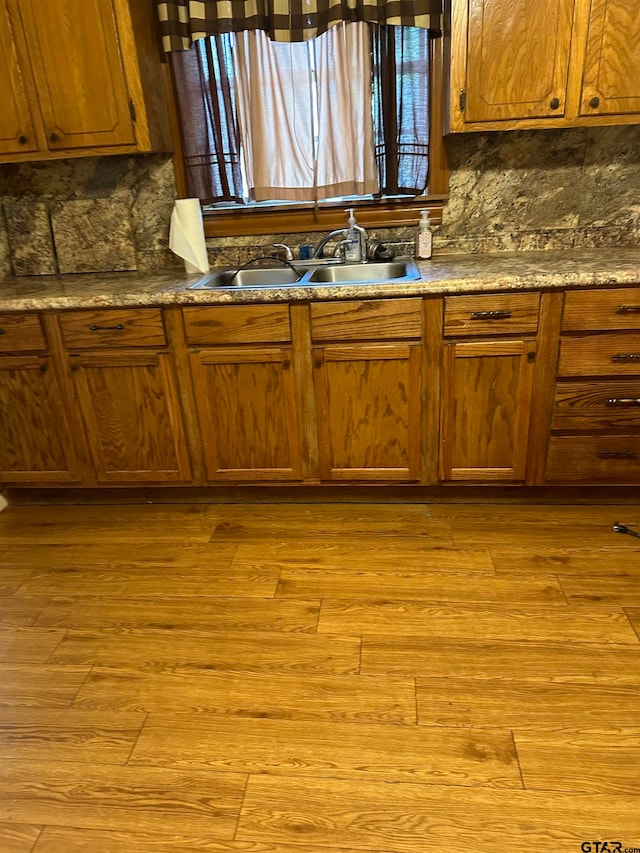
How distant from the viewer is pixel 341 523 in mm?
2525

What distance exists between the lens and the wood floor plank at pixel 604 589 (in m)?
2.00

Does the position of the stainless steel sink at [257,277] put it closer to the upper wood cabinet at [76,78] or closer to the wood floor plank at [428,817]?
the upper wood cabinet at [76,78]

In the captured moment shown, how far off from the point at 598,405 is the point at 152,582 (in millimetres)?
1767

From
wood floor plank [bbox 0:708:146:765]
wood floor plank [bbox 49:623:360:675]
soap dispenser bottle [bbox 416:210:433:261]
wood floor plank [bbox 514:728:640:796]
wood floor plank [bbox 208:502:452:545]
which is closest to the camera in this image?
wood floor plank [bbox 514:728:640:796]

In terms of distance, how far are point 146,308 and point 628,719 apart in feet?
6.66

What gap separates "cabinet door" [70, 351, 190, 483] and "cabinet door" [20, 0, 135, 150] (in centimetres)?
86

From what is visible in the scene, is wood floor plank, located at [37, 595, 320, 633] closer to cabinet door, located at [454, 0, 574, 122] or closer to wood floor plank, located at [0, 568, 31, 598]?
wood floor plank, located at [0, 568, 31, 598]

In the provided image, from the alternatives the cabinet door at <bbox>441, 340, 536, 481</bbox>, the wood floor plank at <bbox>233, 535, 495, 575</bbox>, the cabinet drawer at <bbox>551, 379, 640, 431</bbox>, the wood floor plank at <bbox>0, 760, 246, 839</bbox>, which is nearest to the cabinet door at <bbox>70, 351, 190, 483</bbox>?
the wood floor plank at <bbox>233, 535, 495, 575</bbox>

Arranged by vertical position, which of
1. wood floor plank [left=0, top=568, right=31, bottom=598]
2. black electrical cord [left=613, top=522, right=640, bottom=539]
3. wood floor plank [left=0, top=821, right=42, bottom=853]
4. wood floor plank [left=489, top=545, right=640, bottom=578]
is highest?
black electrical cord [left=613, top=522, right=640, bottom=539]

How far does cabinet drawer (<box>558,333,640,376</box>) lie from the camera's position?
7.33 ft

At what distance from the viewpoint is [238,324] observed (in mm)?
2342

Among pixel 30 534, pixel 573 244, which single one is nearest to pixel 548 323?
pixel 573 244

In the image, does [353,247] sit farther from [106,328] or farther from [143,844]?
[143,844]

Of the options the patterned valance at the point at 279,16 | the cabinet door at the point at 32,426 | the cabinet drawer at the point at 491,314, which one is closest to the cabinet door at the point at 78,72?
the patterned valance at the point at 279,16
